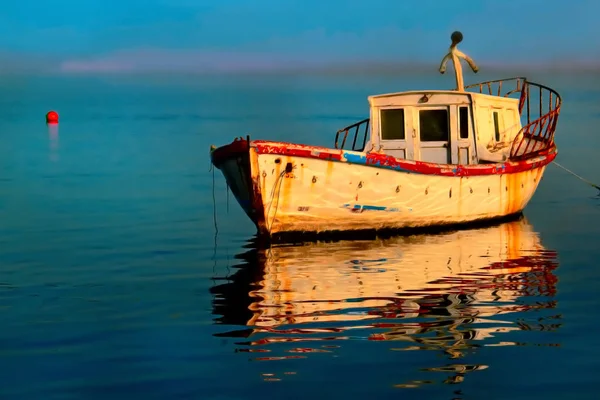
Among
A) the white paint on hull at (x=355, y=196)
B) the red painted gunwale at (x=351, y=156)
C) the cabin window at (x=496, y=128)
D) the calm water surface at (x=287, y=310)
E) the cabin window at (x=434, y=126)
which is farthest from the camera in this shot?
the cabin window at (x=496, y=128)

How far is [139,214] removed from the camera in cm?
2503

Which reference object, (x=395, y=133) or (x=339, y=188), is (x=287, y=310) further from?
(x=395, y=133)

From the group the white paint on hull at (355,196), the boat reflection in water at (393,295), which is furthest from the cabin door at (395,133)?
the boat reflection in water at (393,295)

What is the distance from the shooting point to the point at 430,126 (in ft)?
73.0

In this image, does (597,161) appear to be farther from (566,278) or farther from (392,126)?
(566,278)

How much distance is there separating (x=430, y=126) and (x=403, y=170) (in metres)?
3.05

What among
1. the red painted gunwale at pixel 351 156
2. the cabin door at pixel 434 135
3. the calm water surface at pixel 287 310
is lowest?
the calm water surface at pixel 287 310

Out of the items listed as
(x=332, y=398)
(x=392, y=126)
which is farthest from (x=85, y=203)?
(x=332, y=398)

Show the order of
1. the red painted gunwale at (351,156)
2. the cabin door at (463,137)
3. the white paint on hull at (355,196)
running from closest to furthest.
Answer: the red painted gunwale at (351,156)
the white paint on hull at (355,196)
the cabin door at (463,137)

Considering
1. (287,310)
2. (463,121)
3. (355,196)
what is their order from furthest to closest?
(463,121) → (355,196) → (287,310)

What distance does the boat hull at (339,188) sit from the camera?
60.8ft

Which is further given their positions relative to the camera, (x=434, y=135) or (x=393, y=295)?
(x=434, y=135)

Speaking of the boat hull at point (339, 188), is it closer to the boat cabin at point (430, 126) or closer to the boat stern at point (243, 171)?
the boat stern at point (243, 171)

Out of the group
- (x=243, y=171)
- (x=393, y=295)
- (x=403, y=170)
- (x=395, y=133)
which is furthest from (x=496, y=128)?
(x=393, y=295)
